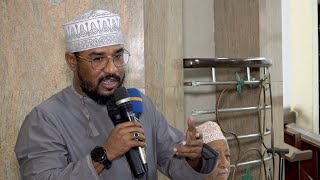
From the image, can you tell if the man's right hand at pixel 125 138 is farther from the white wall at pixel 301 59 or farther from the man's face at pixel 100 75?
the white wall at pixel 301 59

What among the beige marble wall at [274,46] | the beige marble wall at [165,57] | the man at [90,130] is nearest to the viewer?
the man at [90,130]

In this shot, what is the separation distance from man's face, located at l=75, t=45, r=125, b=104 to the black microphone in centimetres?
17

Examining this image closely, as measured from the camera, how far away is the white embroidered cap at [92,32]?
1.59 meters

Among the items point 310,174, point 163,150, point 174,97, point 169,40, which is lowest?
point 310,174

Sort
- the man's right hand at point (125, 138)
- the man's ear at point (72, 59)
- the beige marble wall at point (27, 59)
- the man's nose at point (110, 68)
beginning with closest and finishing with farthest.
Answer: the man's right hand at point (125, 138) < the man's nose at point (110, 68) < the man's ear at point (72, 59) < the beige marble wall at point (27, 59)

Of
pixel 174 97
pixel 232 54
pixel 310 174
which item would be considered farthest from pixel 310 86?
pixel 174 97

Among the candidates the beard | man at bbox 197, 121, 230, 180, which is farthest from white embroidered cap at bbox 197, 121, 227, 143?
the beard

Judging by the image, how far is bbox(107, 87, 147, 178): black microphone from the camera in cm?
129

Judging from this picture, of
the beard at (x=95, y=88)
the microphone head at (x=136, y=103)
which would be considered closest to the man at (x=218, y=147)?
the beard at (x=95, y=88)

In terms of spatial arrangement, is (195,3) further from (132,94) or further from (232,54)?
(132,94)

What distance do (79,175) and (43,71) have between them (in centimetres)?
87

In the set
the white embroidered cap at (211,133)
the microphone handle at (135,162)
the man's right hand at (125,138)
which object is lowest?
the white embroidered cap at (211,133)

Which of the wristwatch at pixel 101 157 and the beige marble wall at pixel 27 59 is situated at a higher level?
the beige marble wall at pixel 27 59

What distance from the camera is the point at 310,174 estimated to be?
15.3 feet
